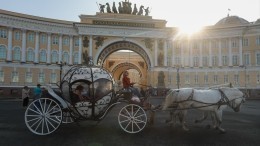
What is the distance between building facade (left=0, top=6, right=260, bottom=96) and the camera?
4178cm

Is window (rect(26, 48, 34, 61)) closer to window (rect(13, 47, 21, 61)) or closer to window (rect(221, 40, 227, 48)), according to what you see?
window (rect(13, 47, 21, 61))

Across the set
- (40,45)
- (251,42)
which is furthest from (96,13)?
(251,42)

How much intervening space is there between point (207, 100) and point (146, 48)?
127 ft

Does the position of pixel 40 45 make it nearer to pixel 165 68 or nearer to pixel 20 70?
pixel 20 70

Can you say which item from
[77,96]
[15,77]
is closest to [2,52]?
[15,77]

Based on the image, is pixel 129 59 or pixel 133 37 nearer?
pixel 133 37

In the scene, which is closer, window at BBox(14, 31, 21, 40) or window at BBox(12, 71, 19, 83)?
window at BBox(12, 71, 19, 83)

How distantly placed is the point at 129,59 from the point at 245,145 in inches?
2200

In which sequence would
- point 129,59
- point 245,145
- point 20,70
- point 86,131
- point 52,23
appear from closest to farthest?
point 245,145
point 86,131
point 20,70
point 52,23
point 129,59

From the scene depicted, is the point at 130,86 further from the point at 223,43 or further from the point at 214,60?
the point at 223,43

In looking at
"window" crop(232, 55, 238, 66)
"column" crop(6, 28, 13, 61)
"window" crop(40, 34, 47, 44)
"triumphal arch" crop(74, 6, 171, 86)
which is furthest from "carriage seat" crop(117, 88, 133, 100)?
"window" crop(232, 55, 238, 66)

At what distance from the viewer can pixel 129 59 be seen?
204ft

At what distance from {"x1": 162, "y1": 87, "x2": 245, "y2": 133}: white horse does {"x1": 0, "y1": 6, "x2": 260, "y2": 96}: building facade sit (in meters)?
35.3

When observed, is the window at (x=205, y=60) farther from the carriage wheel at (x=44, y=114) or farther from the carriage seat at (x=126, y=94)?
the carriage wheel at (x=44, y=114)
